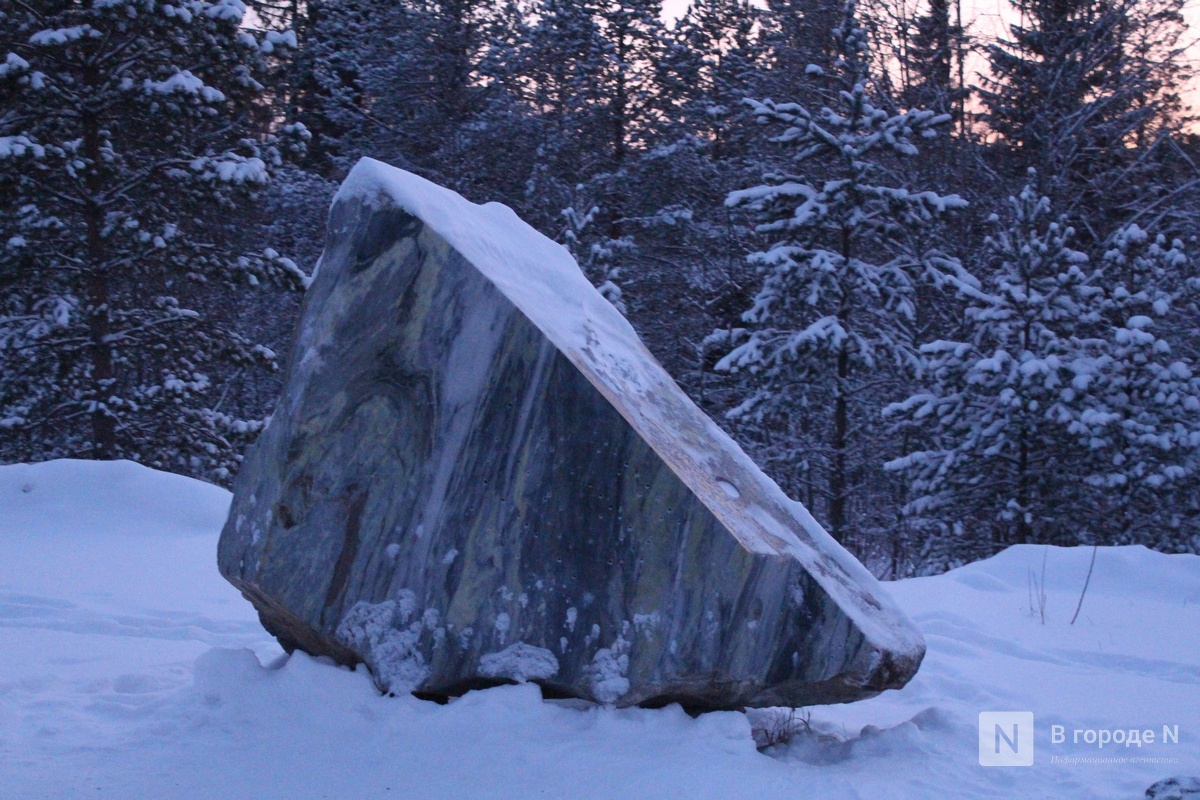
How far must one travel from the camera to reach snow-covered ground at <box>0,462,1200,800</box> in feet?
9.07

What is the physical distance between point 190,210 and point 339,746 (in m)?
8.87

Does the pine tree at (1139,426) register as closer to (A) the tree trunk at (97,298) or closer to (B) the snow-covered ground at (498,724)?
(B) the snow-covered ground at (498,724)

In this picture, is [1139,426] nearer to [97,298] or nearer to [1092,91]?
[1092,91]

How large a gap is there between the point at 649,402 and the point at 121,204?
8981 mm

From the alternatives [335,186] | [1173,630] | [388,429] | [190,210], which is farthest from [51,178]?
[1173,630]

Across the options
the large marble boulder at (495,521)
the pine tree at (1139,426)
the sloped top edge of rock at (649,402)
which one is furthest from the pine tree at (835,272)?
the large marble boulder at (495,521)

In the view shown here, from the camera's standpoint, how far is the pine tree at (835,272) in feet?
32.7

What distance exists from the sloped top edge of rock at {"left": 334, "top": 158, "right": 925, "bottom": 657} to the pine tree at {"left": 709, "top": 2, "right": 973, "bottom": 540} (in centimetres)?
626

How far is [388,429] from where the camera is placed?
3.34 metres

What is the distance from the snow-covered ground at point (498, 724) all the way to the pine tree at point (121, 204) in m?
5.49

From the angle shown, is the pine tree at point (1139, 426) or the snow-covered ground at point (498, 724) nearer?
the snow-covered ground at point (498, 724)

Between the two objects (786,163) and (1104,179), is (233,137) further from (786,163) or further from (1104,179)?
(1104,179)

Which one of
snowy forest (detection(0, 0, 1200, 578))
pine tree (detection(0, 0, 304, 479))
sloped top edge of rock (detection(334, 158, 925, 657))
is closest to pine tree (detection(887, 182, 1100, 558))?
snowy forest (detection(0, 0, 1200, 578))

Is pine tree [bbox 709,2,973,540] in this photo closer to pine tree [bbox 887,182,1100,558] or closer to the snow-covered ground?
pine tree [bbox 887,182,1100,558]
